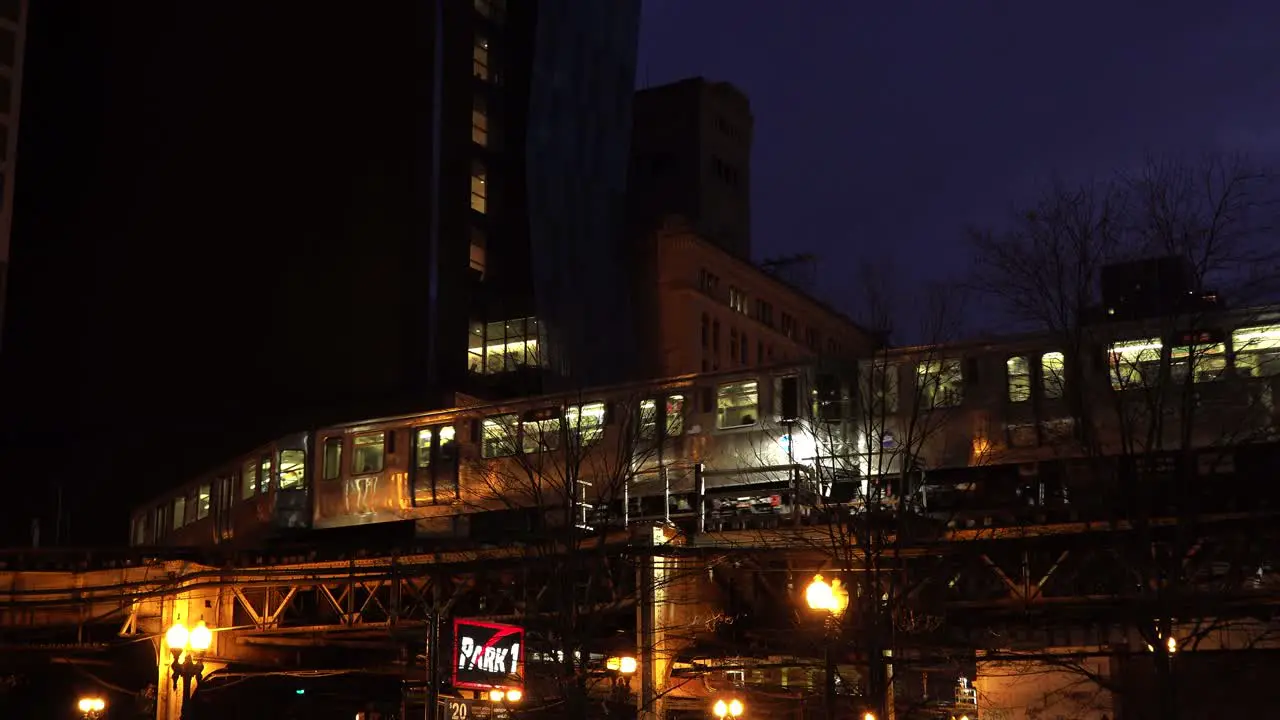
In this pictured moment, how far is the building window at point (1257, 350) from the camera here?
24578 mm

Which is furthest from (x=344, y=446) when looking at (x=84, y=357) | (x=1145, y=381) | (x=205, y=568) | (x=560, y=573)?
(x=84, y=357)

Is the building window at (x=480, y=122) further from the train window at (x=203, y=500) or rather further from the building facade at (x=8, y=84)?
the train window at (x=203, y=500)

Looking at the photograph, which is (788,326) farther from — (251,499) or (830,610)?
(830,610)

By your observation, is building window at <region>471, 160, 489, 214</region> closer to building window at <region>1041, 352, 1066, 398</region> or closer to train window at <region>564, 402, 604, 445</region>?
train window at <region>564, 402, 604, 445</region>

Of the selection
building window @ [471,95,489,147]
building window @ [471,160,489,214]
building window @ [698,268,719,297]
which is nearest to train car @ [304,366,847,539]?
building window @ [471,160,489,214]

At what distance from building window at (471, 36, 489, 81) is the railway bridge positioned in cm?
3949

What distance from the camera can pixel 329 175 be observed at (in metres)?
66.4

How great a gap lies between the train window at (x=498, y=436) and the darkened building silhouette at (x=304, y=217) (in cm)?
2587

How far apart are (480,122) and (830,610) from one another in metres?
51.2

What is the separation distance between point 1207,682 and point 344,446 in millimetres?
20063

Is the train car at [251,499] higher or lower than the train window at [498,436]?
lower

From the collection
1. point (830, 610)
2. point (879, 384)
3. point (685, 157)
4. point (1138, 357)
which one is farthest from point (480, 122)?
point (830, 610)

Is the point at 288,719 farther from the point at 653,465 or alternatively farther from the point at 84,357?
the point at 84,357

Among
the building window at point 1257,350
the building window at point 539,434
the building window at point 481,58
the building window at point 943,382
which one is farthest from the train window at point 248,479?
the building window at point 481,58
